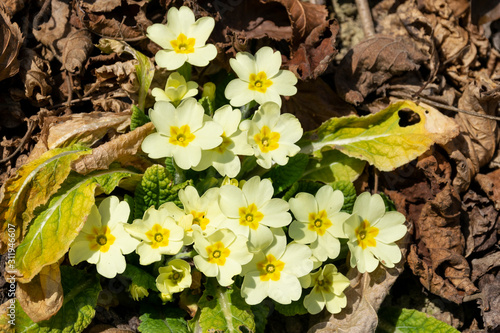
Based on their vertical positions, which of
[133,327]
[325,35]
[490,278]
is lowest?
[490,278]

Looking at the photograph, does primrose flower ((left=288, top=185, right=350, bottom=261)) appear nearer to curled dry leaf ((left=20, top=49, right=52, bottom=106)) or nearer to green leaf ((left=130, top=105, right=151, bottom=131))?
green leaf ((left=130, top=105, right=151, bottom=131))

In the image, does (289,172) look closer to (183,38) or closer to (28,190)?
(183,38)

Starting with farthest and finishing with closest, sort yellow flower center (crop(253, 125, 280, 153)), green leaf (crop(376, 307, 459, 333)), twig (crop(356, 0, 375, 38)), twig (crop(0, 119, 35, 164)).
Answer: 1. twig (crop(356, 0, 375, 38))
2. twig (crop(0, 119, 35, 164))
3. green leaf (crop(376, 307, 459, 333))
4. yellow flower center (crop(253, 125, 280, 153))

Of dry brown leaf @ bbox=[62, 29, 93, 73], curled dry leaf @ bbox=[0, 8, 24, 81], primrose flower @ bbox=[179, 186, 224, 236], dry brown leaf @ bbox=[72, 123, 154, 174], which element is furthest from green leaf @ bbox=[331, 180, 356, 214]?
curled dry leaf @ bbox=[0, 8, 24, 81]

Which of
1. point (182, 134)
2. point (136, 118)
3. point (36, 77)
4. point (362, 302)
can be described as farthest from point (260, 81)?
point (36, 77)

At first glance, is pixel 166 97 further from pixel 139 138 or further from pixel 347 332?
pixel 347 332

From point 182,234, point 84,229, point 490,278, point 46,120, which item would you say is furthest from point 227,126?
point 490,278
